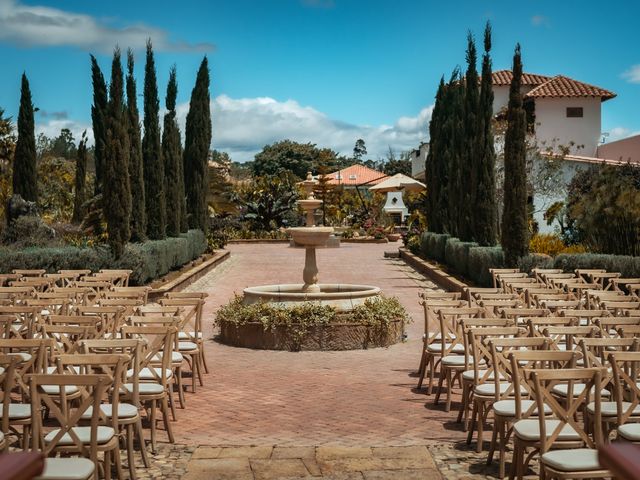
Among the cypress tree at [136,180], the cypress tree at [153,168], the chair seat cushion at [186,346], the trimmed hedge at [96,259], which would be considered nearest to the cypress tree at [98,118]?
the cypress tree at [153,168]

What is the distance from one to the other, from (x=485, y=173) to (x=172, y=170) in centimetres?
996

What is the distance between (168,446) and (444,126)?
2554 centimetres

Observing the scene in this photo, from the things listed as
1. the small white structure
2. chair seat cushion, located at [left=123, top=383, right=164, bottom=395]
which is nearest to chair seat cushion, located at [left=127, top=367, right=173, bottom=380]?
chair seat cushion, located at [left=123, top=383, right=164, bottom=395]

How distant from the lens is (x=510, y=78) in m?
52.5

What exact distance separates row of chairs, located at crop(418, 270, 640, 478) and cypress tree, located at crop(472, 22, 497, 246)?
11944 mm

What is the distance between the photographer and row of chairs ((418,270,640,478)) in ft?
19.6

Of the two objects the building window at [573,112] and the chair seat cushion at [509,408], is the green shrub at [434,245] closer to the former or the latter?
the building window at [573,112]

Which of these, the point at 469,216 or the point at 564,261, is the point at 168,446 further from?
the point at 469,216

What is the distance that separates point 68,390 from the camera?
7605 millimetres

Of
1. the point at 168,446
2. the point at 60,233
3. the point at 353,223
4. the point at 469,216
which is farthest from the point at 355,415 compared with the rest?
the point at 353,223

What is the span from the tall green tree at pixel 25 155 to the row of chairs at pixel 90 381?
1657 centimetres

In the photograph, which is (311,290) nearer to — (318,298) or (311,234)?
(311,234)

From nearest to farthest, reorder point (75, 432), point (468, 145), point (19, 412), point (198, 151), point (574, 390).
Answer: point (75, 432)
point (19, 412)
point (574, 390)
point (468, 145)
point (198, 151)

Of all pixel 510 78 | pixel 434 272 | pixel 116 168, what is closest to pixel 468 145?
pixel 434 272
